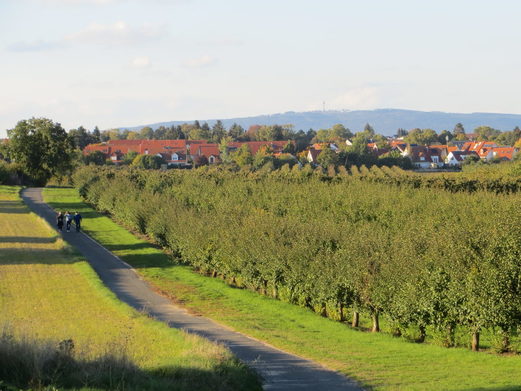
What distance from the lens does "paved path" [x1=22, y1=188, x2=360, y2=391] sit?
609 inches

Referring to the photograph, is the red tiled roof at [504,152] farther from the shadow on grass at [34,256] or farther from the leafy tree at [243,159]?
the shadow on grass at [34,256]

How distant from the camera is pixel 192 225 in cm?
3562

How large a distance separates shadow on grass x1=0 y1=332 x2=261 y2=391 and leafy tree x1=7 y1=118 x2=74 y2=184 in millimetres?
72409

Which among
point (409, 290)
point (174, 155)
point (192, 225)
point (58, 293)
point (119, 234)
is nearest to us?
point (409, 290)

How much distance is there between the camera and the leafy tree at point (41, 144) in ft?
271

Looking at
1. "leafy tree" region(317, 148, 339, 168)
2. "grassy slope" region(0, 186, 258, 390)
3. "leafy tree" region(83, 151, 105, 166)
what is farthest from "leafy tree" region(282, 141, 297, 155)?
"grassy slope" region(0, 186, 258, 390)

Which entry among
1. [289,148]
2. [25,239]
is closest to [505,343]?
[25,239]

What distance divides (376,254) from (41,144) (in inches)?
2643

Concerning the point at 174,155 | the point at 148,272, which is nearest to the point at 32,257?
the point at 148,272

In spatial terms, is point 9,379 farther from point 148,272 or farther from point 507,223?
point 148,272

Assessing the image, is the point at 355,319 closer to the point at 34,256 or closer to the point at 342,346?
the point at 342,346

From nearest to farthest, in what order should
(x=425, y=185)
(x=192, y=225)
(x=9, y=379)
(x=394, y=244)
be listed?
(x=9, y=379)
(x=394, y=244)
(x=192, y=225)
(x=425, y=185)

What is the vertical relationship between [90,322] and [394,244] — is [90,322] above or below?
below

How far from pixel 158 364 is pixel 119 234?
35.8 m
